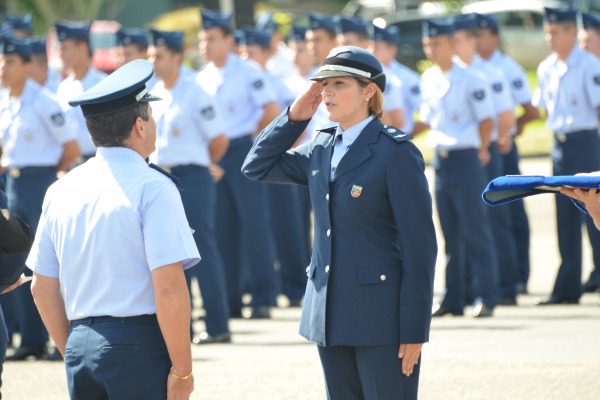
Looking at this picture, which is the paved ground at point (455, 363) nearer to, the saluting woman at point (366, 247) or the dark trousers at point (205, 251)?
the dark trousers at point (205, 251)

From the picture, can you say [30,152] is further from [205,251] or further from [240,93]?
[240,93]

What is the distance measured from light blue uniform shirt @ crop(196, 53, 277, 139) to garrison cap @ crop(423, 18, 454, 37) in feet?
4.84

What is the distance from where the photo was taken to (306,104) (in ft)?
17.7

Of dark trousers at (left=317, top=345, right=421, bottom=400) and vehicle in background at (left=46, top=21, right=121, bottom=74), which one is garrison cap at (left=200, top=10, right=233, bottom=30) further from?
vehicle in background at (left=46, top=21, right=121, bottom=74)

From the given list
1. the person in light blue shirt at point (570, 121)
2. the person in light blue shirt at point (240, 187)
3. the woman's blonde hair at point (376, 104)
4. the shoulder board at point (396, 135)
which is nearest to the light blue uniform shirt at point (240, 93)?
the person in light blue shirt at point (240, 187)

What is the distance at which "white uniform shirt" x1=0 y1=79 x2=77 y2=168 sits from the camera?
8953 millimetres

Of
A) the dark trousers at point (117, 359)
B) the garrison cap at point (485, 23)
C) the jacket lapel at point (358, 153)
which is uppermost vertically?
the garrison cap at point (485, 23)

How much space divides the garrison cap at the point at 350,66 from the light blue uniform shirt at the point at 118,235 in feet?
3.12

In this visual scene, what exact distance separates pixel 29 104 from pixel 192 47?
22.4m

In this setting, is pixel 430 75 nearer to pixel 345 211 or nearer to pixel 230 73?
pixel 230 73

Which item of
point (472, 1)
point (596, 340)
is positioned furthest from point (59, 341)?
point (472, 1)

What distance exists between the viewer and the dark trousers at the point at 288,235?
1147cm

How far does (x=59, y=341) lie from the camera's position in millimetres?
4871

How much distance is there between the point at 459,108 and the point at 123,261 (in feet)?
19.3
